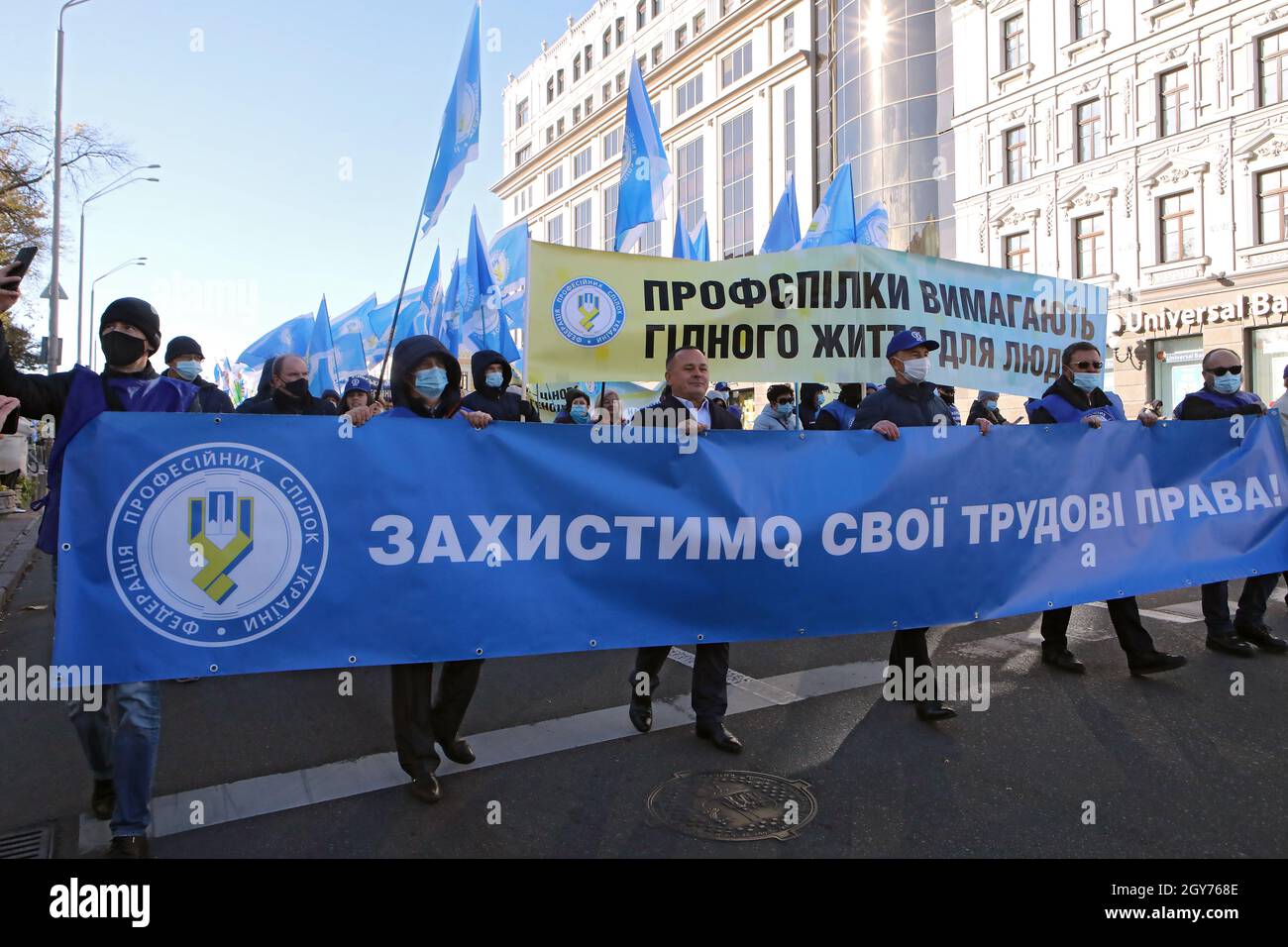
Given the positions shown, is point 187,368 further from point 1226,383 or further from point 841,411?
point 1226,383

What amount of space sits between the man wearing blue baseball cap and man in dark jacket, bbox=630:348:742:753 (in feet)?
2.56

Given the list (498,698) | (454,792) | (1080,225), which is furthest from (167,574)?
(1080,225)

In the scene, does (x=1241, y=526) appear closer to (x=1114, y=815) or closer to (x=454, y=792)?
(x=1114, y=815)

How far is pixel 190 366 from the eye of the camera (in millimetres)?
6469

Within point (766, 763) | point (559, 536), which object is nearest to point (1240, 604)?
point (766, 763)

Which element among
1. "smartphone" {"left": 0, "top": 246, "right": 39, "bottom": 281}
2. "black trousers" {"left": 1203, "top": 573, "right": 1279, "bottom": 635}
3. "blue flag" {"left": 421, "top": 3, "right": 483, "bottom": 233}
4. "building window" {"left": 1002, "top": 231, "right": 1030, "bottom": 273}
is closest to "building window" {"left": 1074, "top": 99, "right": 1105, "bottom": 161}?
"building window" {"left": 1002, "top": 231, "right": 1030, "bottom": 273}

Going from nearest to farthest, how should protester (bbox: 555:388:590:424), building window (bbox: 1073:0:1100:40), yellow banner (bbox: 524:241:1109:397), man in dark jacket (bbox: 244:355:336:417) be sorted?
man in dark jacket (bbox: 244:355:336:417)
yellow banner (bbox: 524:241:1109:397)
protester (bbox: 555:388:590:424)
building window (bbox: 1073:0:1100:40)

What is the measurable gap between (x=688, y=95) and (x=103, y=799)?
2044 inches

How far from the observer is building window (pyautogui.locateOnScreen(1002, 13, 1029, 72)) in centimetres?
2930

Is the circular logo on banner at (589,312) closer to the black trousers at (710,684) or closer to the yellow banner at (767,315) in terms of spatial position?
the yellow banner at (767,315)

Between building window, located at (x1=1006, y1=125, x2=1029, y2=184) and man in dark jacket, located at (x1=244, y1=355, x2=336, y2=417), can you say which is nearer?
man in dark jacket, located at (x1=244, y1=355, x2=336, y2=417)

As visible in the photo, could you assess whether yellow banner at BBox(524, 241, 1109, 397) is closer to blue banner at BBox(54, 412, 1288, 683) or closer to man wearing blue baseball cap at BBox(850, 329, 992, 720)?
man wearing blue baseball cap at BBox(850, 329, 992, 720)

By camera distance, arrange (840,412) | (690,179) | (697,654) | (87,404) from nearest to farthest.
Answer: (87,404)
(697,654)
(840,412)
(690,179)

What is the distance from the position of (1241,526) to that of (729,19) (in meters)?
46.3
